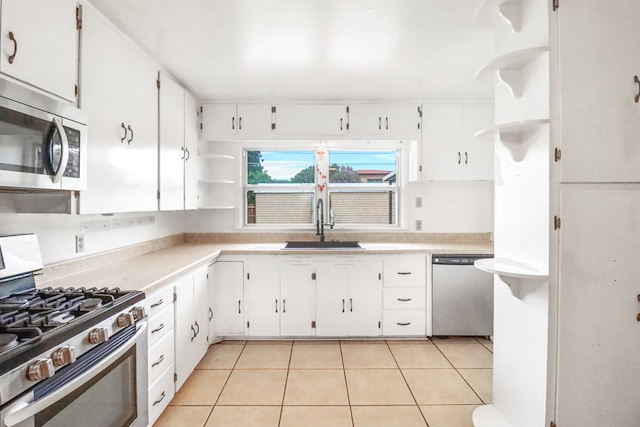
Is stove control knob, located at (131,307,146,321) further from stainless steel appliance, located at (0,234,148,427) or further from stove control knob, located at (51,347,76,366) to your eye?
stove control knob, located at (51,347,76,366)

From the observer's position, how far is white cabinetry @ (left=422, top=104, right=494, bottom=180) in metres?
3.35

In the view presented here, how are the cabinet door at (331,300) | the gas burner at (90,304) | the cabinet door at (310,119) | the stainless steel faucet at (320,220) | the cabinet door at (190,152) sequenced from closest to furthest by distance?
the gas burner at (90,304) → the cabinet door at (190,152) → the cabinet door at (331,300) → the cabinet door at (310,119) → the stainless steel faucet at (320,220)

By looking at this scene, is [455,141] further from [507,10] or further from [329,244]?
[507,10]

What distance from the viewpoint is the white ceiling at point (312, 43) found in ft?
5.95

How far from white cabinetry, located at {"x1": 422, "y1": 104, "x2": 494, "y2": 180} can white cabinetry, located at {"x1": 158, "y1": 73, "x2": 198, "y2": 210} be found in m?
2.33

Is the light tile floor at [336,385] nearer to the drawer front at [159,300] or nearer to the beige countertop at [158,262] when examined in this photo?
the drawer front at [159,300]

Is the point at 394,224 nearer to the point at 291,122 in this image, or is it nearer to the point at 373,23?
the point at 291,122

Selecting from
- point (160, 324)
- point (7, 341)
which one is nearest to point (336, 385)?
point (160, 324)

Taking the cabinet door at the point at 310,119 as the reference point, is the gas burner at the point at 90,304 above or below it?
below

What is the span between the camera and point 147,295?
175cm

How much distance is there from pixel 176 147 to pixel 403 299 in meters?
2.47

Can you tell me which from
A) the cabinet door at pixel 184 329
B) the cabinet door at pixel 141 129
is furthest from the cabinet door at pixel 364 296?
the cabinet door at pixel 141 129

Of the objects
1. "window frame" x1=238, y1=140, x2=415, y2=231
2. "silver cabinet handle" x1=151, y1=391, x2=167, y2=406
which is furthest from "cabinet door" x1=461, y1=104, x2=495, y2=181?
"silver cabinet handle" x1=151, y1=391, x2=167, y2=406

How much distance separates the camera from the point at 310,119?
3330mm
